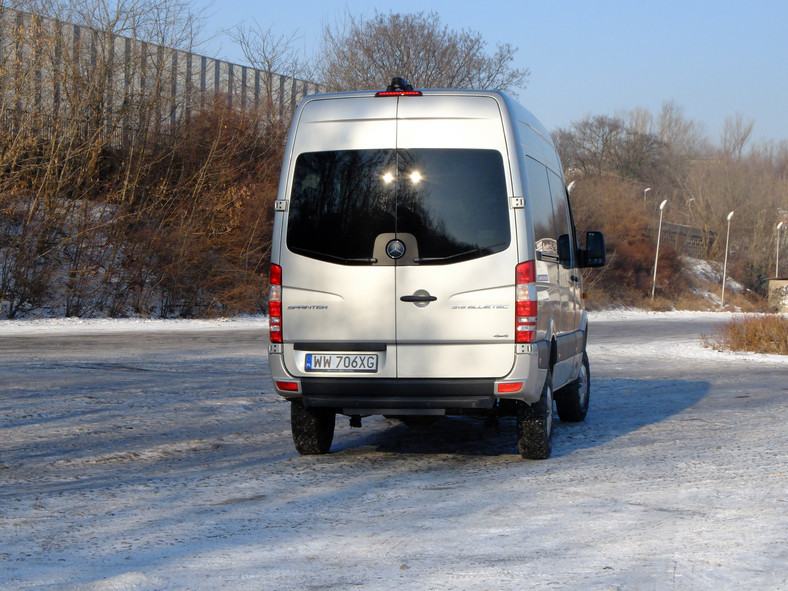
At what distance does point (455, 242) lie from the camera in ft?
21.6

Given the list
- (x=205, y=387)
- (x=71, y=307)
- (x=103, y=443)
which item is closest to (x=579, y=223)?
(x=71, y=307)

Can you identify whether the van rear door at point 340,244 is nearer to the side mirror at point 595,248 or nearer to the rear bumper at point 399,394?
the rear bumper at point 399,394

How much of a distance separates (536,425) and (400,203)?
1904 mm

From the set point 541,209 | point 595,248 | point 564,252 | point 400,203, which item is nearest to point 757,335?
point 595,248

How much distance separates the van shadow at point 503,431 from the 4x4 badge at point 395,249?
1.86m

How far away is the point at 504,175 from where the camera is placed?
21.7 feet

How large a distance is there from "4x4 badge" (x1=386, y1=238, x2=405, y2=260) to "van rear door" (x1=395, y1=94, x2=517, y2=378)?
5cm

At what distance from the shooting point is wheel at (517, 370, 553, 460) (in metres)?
6.95

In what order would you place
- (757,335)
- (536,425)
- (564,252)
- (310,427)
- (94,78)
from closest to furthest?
(536,425) < (310,427) < (564,252) < (757,335) < (94,78)

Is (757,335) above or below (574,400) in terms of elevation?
below

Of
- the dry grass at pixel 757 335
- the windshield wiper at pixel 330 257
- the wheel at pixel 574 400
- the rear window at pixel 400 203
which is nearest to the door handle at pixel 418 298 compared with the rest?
the rear window at pixel 400 203

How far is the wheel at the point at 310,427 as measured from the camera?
718 centimetres

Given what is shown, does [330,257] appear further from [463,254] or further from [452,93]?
[452,93]

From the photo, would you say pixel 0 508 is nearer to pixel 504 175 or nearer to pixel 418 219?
pixel 418 219
